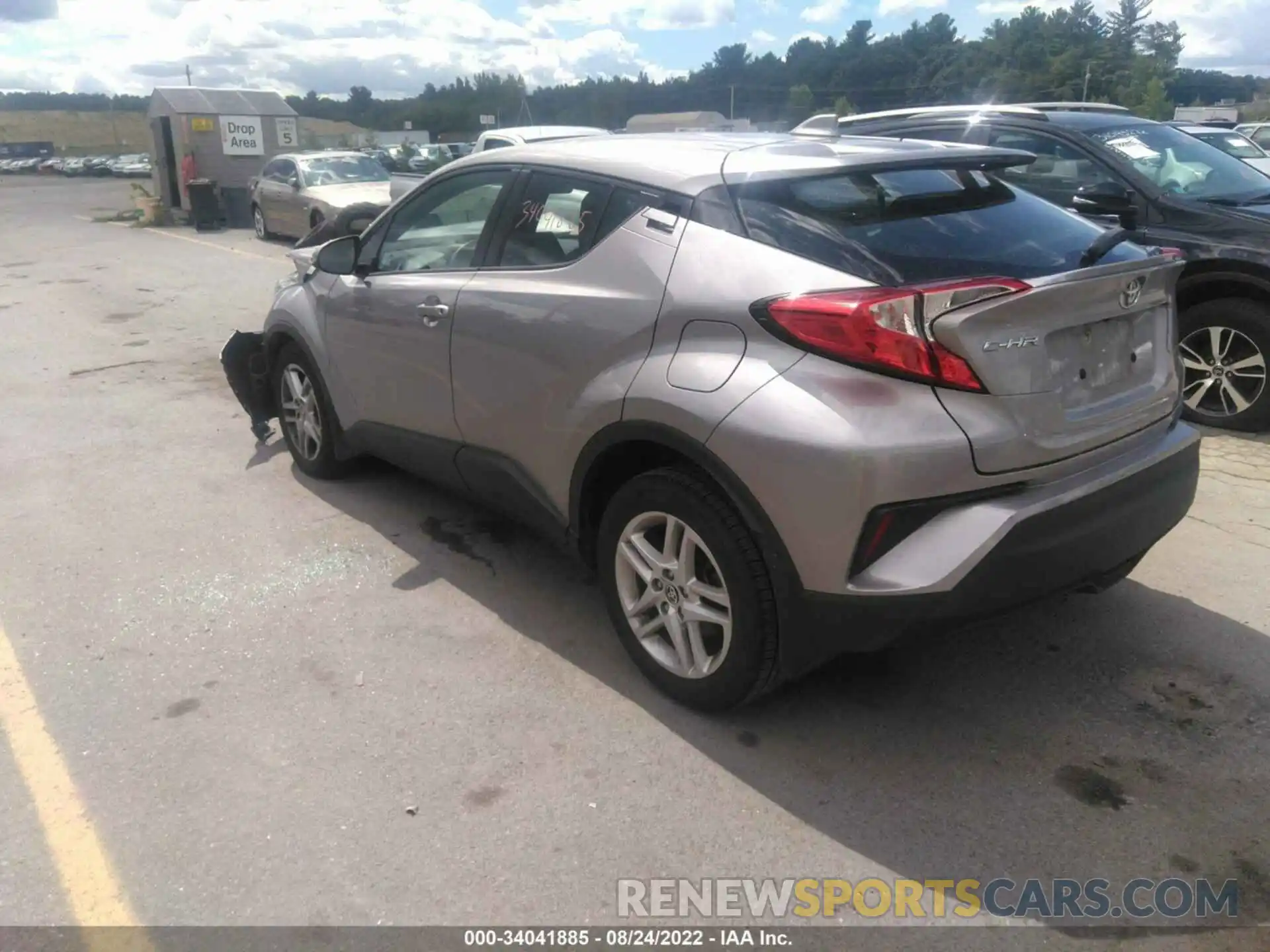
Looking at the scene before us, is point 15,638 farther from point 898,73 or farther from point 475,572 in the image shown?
point 898,73

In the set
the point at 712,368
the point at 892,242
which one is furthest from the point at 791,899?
the point at 892,242

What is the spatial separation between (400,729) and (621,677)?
29.3 inches

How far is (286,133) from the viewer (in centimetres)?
2602

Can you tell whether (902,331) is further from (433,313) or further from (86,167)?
(86,167)

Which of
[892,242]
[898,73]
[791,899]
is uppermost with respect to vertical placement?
[898,73]

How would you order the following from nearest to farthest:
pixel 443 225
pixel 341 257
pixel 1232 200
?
pixel 443 225 → pixel 341 257 → pixel 1232 200

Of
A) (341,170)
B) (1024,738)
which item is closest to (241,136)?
(341,170)

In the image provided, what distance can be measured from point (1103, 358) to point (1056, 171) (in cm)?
405

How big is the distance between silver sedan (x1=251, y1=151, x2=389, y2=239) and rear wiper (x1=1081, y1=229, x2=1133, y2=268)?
1553 centimetres

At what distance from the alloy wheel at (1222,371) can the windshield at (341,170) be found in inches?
Answer: 621

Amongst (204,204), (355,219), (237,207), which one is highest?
(355,219)

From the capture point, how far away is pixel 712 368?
2.93 meters

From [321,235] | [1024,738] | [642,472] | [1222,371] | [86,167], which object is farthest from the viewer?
[86,167]

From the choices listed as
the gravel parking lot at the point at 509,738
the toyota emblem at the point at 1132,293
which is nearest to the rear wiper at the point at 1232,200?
the gravel parking lot at the point at 509,738
